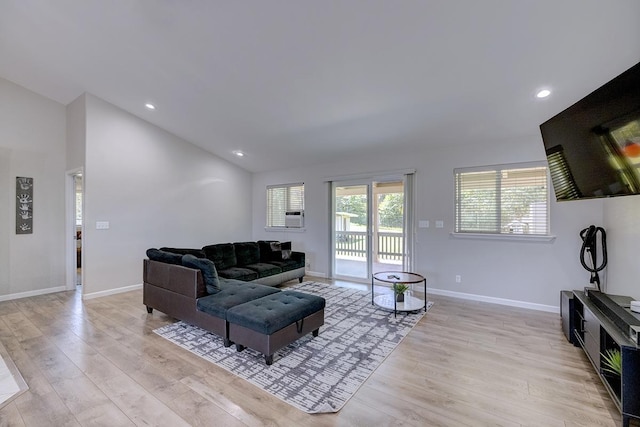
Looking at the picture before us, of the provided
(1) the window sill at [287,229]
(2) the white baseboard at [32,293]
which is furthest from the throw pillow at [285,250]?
(2) the white baseboard at [32,293]

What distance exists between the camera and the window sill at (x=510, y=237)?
3.82 meters

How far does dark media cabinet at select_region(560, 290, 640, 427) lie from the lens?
1.68 meters

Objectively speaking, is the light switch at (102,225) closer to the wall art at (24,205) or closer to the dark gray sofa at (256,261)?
the wall art at (24,205)

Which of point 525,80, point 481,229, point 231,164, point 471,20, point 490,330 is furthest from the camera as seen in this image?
point 231,164

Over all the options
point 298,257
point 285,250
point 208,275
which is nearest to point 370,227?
point 298,257

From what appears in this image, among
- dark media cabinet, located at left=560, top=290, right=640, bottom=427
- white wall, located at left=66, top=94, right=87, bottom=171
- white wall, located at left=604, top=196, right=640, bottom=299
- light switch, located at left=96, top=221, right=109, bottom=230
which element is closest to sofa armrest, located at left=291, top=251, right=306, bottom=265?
light switch, located at left=96, top=221, right=109, bottom=230

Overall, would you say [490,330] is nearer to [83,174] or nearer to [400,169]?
[400,169]

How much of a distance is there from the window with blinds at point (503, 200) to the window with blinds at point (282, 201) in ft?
10.8

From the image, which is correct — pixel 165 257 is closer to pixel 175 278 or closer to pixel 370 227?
pixel 175 278

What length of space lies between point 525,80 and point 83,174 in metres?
6.07

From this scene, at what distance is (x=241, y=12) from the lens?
245cm

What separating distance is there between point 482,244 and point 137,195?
589 cm

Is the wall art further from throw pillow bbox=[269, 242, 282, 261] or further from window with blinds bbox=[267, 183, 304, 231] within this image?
window with blinds bbox=[267, 183, 304, 231]

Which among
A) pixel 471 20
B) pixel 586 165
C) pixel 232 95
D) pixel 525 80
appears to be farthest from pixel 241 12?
pixel 586 165
